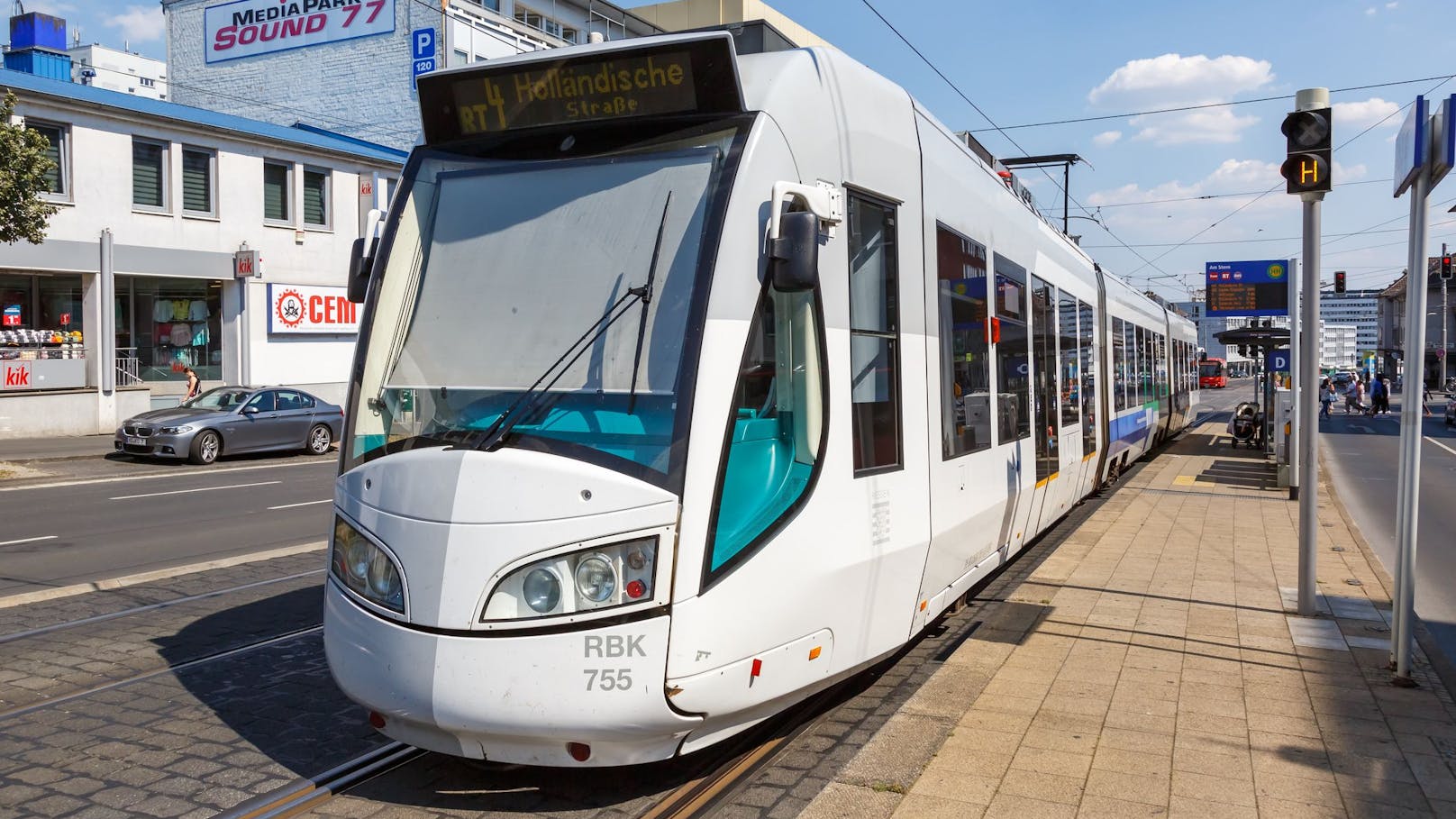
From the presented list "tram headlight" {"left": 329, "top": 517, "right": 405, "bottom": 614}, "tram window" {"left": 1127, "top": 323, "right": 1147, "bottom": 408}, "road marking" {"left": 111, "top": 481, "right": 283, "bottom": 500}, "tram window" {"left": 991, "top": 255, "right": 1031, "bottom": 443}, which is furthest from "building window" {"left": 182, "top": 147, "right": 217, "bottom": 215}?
"tram headlight" {"left": 329, "top": 517, "right": 405, "bottom": 614}

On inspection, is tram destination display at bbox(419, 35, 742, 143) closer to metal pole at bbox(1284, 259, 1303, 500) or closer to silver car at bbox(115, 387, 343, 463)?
metal pole at bbox(1284, 259, 1303, 500)

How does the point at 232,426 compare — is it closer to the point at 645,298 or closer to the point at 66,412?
the point at 66,412

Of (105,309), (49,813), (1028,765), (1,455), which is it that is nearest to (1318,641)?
(1028,765)

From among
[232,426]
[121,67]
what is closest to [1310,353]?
[232,426]

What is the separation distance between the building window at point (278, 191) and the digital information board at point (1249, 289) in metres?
24.4

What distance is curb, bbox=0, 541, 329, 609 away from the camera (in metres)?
8.67

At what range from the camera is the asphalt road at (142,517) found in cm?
1039

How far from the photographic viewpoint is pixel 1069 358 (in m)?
11.4

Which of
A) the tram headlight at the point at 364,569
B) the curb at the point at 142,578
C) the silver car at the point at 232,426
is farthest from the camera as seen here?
the silver car at the point at 232,426

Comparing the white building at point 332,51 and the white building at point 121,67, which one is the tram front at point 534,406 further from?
the white building at point 121,67

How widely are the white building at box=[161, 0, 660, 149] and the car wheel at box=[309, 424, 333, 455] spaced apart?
18105 mm

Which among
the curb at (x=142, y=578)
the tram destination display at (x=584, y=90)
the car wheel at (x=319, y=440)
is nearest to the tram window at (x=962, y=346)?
the tram destination display at (x=584, y=90)

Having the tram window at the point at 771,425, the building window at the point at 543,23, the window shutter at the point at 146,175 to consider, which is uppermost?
the building window at the point at 543,23

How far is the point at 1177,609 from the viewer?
8523mm
